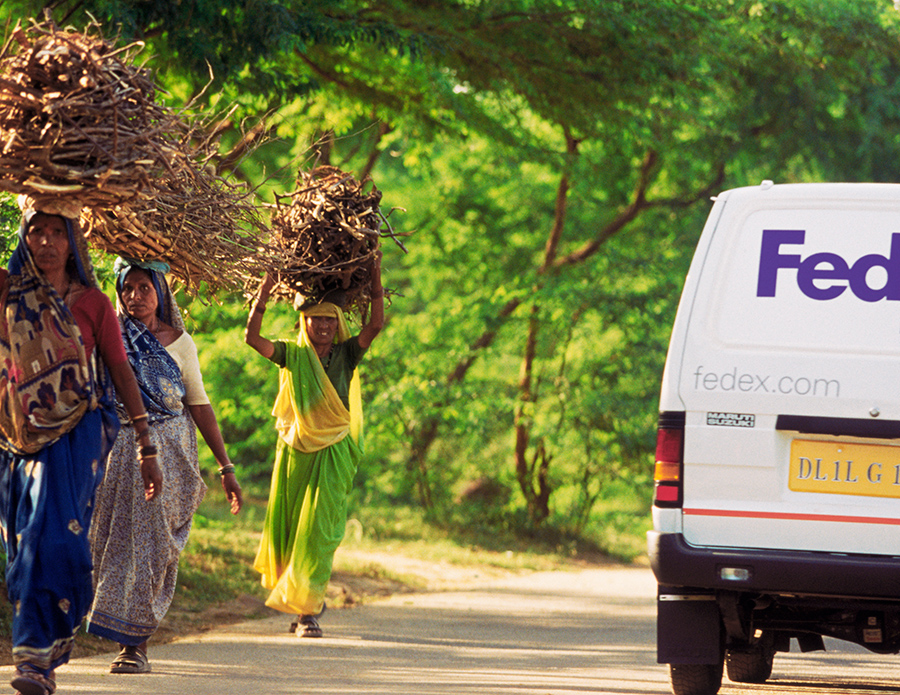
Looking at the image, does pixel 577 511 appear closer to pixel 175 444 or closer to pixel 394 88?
pixel 394 88

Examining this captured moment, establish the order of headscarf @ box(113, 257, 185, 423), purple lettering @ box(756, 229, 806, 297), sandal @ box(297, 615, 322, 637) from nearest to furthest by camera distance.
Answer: purple lettering @ box(756, 229, 806, 297) → headscarf @ box(113, 257, 185, 423) → sandal @ box(297, 615, 322, 637)

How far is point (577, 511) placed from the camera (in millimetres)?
17297

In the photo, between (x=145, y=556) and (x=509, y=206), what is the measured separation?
13.1 metres

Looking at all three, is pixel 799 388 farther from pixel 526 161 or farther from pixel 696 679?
pixel 526 161

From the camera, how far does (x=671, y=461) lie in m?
4.82

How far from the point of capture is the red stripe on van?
15.3ft

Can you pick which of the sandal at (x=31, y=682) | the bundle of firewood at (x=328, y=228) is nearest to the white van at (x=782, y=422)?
the sandal at (x=31, y=682)

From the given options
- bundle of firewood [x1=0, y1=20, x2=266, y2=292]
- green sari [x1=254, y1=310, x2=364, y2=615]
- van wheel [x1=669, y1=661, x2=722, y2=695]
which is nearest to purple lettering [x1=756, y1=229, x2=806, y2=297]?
van wheel [x1=669, y1=661, x2=722, y2=695]

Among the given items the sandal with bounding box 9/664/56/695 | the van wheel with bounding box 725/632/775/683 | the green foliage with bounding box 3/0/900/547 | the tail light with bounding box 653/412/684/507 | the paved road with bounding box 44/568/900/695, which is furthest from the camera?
the green foliage with bounding box 3/0/900/547

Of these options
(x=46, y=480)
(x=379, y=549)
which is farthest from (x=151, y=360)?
(x=379, y=549)

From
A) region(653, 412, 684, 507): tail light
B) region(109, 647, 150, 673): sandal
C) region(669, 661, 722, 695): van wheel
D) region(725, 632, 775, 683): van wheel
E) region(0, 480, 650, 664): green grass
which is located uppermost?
region(653, 412, 684, 507): tail light

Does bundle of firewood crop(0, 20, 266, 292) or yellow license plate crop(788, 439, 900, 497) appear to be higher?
bundle of firewood crop(0, 20, 266, 292)

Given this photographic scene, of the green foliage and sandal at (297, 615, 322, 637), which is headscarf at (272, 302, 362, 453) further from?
the green foliage

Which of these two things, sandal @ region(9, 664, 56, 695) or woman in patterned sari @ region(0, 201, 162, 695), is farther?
woman in patterned sari @ region(0, 201, 162, 695)
